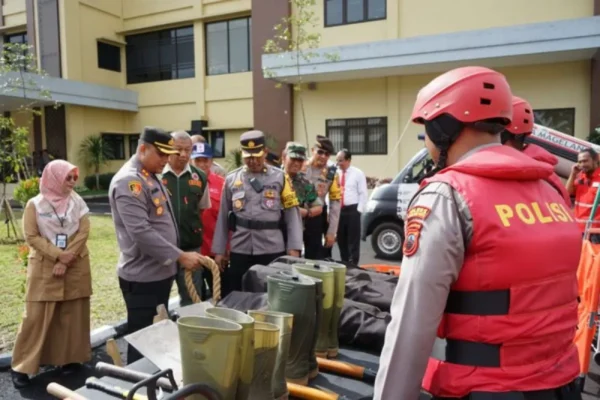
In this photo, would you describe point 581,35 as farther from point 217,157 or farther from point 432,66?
point 217,157

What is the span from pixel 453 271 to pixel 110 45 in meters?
22.5

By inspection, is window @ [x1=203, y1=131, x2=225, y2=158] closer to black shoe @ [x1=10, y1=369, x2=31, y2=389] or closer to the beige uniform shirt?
black shoe @ [x1=10, y1=369, x2=31, y2=389]

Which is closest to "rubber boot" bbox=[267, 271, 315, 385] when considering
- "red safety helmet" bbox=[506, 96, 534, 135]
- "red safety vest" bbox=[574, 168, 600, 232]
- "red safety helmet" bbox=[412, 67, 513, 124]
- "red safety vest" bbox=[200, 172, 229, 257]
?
"red safety helmet" bbox=[412, 67, 513, 124]

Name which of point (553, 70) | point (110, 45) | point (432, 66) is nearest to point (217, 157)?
point (110, 45)

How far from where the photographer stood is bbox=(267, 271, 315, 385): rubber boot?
6.52 ft

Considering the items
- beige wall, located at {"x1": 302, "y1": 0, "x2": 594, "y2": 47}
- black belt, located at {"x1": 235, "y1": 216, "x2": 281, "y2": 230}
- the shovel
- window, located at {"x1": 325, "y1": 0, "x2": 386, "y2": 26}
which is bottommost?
Answer: the shovel

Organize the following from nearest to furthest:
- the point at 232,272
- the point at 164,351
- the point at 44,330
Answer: the point at 164,351
the point at 44,330
the point at 232,272

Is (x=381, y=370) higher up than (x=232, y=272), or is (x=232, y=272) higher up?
(x=381, y=370)

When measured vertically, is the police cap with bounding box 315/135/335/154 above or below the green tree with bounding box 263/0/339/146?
below

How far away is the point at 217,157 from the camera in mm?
19062

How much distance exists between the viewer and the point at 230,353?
151 cm

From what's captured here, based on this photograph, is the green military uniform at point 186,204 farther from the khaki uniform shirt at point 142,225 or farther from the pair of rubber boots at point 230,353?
the pair of rubber boots at point 230,353

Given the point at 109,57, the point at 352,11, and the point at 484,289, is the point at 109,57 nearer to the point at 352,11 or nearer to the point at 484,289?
the point at 352,11

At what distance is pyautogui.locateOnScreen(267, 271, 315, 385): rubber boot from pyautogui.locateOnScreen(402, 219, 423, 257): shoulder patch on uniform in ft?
2.26
